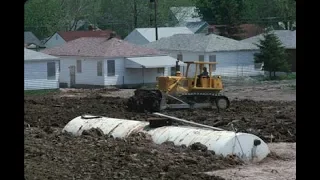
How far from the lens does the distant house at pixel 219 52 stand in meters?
Result: 62.8

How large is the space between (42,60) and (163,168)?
121 ft

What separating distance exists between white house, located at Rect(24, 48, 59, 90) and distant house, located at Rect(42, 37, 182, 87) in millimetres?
3185

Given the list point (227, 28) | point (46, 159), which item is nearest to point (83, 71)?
point (227, 28)

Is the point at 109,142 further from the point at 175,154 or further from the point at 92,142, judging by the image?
the point at 175,154

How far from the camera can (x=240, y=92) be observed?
164ft

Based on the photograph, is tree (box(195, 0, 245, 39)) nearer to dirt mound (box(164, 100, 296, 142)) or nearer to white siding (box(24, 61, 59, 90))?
white siding (box(24, 61, 59, 90))

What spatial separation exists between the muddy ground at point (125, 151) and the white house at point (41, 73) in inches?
736

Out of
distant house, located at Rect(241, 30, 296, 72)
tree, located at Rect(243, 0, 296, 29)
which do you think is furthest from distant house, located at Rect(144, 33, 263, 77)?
tree, located at Rect(243, 0, 296, 29)

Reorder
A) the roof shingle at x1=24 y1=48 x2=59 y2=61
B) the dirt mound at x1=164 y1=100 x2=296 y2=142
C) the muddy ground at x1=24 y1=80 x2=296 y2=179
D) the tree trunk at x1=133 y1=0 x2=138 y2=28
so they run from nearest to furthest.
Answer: the muddy ground at x1=24 y1=80 x2=296 y2=179
the dirt mound at x1=164 y1=100 x2=296 y2=142
the roof shingle at x1=24 y1=48 x2=59 y2=61
the tree trunk at x1=133 y1=0 x2=138 y2=28

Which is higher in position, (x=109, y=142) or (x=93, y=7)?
(x=93, y=7)

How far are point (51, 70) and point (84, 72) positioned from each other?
361 centimetres

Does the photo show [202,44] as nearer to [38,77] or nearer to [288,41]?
[288,41]

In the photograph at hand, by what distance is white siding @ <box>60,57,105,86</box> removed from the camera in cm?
5559
